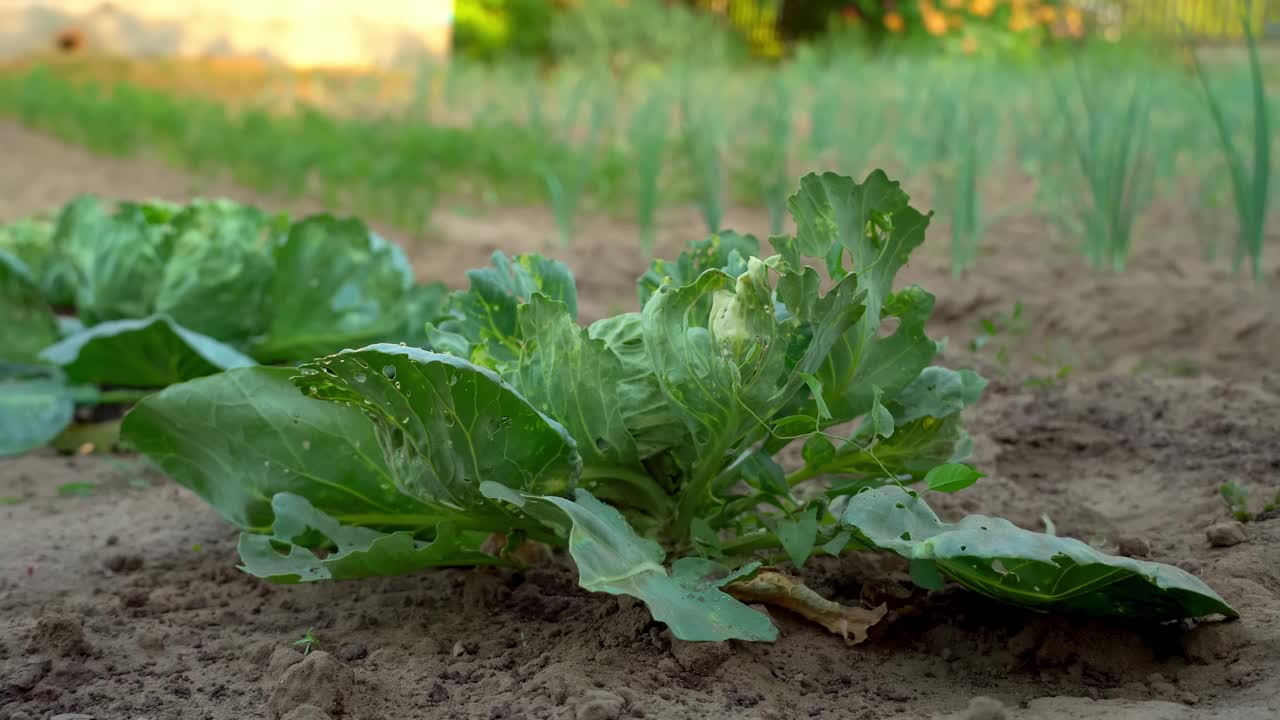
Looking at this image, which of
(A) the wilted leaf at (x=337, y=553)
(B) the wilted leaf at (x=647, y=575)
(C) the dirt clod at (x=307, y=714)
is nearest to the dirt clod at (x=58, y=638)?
(A) the wilted leaf at (x=337, y=553)

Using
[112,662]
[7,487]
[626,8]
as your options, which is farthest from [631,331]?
[626,8]

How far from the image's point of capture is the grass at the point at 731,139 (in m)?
2.95

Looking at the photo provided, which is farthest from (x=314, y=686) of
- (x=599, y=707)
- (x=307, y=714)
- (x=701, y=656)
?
(x=701, y=656)

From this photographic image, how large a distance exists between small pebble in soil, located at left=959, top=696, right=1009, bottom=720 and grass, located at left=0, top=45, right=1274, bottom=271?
4.85 ft

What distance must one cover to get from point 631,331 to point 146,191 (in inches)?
150

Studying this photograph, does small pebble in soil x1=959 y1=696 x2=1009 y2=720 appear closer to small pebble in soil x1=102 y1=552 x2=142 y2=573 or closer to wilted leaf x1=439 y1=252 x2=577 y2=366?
wilted leaf x1=439 y1=252 x2=577 y2=366

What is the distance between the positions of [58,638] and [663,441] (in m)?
0.68

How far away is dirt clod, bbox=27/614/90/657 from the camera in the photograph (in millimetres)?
1252

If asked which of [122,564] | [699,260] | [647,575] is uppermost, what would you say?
[699,260]

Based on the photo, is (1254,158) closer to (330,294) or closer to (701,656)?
(701,656)

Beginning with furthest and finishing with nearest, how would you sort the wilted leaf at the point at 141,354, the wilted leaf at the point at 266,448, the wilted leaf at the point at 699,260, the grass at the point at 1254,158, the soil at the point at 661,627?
1. the grass at the point at 1254,158
2. the wilted leaf at the point at 141,354
3. the wilted leaf at the point at 699,260
4. the wilted leaf at the point at 266,448
5. the soil at the point at 661,627

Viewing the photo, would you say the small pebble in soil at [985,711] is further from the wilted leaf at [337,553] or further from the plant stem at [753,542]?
the wilted leaf at [337,553]

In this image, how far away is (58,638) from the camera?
49.8 inches

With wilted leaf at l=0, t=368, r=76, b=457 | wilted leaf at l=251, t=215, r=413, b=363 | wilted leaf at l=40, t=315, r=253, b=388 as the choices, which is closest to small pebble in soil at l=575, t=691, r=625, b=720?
wilted leaf at l=40, t=315, r=253, b=388
